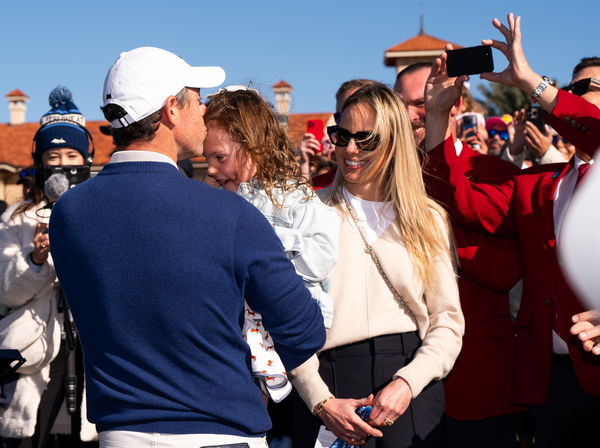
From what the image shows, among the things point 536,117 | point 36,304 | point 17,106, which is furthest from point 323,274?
point 17,106

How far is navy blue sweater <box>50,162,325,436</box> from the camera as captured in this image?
197cm

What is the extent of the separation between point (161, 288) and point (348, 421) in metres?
1.00

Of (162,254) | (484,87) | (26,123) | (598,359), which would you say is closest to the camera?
(162,254)

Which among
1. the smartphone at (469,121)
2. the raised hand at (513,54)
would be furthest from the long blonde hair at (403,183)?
the smartphone at (469,121)

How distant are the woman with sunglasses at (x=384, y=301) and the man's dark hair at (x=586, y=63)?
2.98ft

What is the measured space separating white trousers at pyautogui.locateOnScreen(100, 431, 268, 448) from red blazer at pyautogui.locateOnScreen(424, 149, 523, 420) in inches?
54.7

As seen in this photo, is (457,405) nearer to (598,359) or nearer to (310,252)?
(598,359)

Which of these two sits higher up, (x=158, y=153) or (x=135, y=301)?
(x=158, y=153)

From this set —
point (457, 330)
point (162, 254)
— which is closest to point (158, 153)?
point (162, 254)

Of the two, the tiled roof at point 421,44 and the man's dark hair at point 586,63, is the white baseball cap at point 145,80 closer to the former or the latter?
the man's dark hair at point 586,63

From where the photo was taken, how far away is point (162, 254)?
6.42 ft

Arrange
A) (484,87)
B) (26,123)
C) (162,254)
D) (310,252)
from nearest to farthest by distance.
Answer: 1. (162,254)
2. (310,252)
3. (484,87)
4. (26,123)

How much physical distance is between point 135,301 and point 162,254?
0.15 meters

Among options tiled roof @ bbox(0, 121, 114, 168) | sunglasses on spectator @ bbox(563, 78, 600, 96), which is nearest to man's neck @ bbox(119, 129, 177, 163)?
sunglasses on spectator @ bbox(563, 78, 600, 96)
